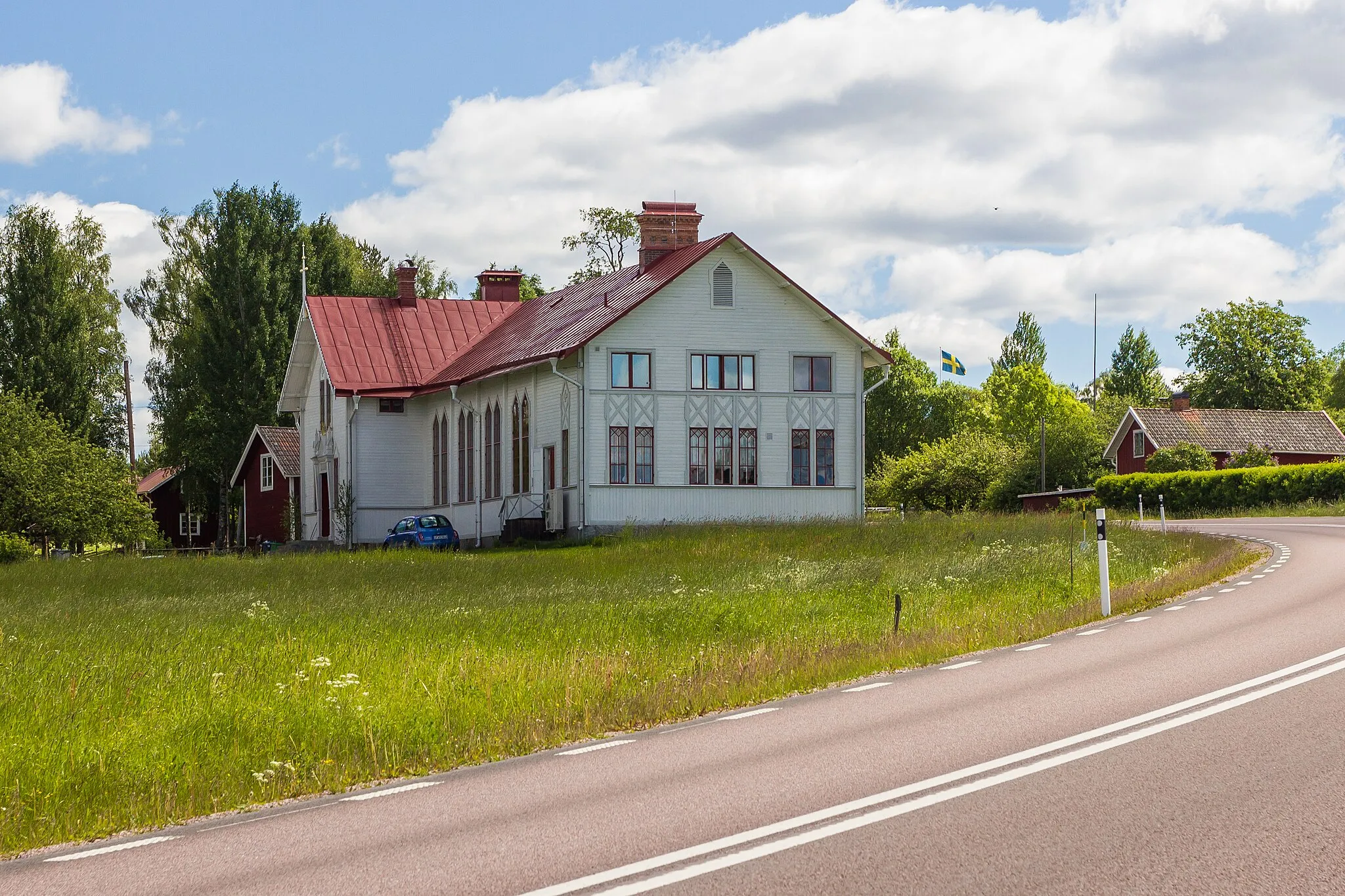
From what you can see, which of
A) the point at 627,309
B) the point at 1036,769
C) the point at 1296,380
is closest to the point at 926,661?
the point at 1036,769

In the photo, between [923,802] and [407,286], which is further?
[407,286]

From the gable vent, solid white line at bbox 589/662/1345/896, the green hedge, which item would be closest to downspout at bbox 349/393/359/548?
the gable vent

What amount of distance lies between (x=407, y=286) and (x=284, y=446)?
7668 millimetres

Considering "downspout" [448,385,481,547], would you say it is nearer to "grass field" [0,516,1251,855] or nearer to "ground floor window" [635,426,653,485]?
"ground floor window" [635,426,653,485]

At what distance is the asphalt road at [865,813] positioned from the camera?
6516mm

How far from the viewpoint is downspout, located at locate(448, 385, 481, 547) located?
4403 centimetres

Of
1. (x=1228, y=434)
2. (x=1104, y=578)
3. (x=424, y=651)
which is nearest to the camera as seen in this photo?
(x=424, y=651)

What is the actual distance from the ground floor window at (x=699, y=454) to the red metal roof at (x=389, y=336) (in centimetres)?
1188

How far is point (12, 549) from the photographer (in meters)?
40.9

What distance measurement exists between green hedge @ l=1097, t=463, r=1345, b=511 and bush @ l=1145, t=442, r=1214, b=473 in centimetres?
700

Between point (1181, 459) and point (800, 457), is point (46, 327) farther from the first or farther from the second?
point (1181, 459)

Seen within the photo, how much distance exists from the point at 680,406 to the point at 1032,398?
67202 millimetres

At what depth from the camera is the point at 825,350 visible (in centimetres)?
4219

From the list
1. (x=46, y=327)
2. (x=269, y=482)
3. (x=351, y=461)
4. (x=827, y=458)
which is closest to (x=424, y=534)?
(x=351, y=461)
